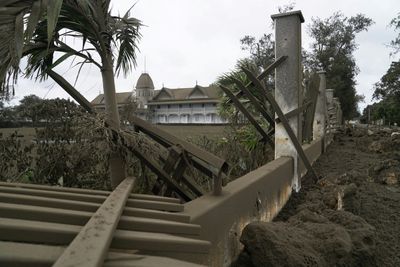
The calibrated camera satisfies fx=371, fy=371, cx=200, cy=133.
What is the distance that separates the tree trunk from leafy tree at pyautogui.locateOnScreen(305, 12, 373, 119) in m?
34.9

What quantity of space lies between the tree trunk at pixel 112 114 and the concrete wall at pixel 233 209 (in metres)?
0.80

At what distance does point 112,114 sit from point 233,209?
1.33m

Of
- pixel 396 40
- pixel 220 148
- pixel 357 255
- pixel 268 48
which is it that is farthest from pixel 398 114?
pixel 357 255

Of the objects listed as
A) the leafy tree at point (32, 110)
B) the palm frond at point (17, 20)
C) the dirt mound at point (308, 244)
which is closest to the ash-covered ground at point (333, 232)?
the dirt mound at point (308, 244)

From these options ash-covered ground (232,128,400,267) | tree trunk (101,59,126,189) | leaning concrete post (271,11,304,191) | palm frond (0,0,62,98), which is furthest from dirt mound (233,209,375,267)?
leaning concrete post (271,11,304,191)

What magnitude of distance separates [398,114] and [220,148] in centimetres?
4252

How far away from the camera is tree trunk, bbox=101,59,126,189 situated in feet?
10.4

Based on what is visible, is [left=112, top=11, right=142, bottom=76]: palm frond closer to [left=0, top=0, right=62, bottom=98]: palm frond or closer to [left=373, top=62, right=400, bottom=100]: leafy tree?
[left=0, top=0, right=62, bottom=98]: palm frond

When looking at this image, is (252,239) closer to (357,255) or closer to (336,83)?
(357,255)

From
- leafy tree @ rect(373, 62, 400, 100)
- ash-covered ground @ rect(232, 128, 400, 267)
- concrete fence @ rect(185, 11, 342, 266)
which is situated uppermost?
leafy tree @ rect(373, 62, 400, 100)

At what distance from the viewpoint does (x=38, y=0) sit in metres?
2.00

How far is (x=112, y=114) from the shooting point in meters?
3.28

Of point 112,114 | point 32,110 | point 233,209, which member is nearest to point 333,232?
point 233,209

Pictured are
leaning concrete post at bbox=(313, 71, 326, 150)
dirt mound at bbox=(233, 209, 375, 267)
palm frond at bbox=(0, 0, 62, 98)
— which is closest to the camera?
palm frond at bbox=(0, 0, 62, 98)
